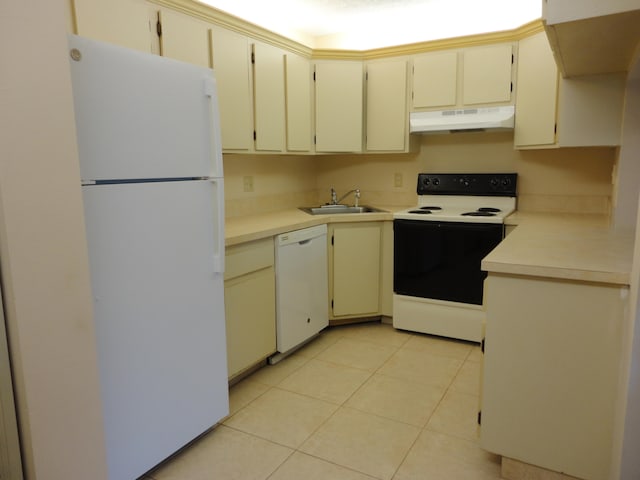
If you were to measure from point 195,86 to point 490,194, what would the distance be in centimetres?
233

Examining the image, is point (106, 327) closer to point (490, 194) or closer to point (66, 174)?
point (66, 174)

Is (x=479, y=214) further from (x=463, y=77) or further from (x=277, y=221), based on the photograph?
(x=277, y=221)

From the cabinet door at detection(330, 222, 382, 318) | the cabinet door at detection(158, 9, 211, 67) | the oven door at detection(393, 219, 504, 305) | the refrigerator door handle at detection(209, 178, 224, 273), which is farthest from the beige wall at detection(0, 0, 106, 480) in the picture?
the oven door at detection(393, 219, 504, 305)

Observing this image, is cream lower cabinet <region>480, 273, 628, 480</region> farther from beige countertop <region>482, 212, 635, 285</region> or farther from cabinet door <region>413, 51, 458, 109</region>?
cabinet door <region>413, 51, 458, 109</region>

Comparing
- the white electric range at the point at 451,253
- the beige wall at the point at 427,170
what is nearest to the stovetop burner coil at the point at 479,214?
the white electric range at the point at 451,253

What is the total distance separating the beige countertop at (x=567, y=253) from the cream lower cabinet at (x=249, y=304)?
4.06 feet

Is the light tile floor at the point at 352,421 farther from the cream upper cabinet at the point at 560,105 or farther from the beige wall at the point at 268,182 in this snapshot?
the cream upper cabinet at the point at 560,105

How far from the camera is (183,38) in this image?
2.32 m

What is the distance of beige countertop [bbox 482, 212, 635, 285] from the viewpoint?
4.94ft

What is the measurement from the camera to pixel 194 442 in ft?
6.58

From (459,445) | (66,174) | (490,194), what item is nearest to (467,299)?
(490,194)

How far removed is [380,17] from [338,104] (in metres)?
0.69

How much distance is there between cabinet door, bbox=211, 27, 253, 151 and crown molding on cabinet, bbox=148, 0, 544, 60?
7 centimetres

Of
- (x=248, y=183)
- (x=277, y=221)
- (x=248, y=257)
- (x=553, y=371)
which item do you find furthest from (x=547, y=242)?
(x=248, y=183)
